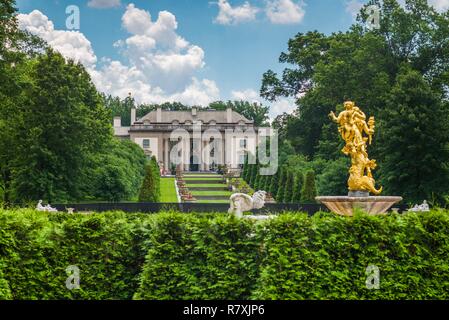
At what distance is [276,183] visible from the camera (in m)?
46.6

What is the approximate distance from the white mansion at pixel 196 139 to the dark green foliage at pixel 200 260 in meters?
71.9

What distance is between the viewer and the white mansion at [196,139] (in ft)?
268

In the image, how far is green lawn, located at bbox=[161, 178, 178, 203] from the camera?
4444 centimetres

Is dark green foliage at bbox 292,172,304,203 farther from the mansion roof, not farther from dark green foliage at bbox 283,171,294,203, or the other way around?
the mansion roof

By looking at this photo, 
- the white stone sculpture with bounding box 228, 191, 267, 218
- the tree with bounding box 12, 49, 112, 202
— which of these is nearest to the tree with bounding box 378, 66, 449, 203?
the tree with bounding box 12, 49, 112, 202

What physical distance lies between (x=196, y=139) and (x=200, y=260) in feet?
245

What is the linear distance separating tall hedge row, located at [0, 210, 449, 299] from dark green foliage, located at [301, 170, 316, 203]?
91.2 feet

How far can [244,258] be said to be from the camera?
28.5ft

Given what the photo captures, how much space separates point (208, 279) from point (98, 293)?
62.2 inches

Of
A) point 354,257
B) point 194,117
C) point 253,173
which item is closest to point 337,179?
point 253,173

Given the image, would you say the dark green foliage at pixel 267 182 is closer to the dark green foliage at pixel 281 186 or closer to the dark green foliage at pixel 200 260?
the dark green foliage at pixel 281 186

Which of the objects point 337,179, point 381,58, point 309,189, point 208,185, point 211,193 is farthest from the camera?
point 208,185

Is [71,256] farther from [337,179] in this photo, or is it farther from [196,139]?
[196,139]
